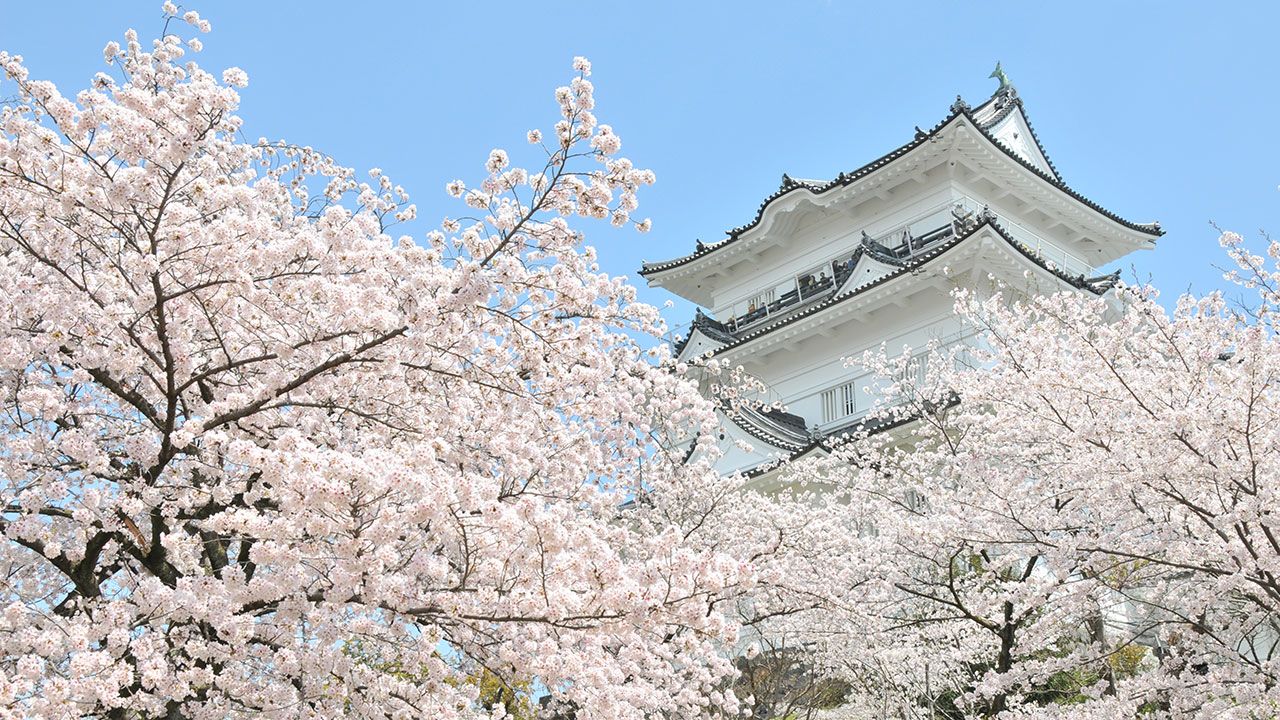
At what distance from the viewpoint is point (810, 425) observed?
23.6 meters

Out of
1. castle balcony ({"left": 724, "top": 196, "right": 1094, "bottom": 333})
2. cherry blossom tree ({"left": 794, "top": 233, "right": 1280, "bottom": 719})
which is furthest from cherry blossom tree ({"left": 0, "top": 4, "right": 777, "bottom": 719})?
castle balcony ({"left": 724, "top": 196, "right": 1094, "bottom": 333})

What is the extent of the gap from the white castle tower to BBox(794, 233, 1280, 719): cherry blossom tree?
25.1ft

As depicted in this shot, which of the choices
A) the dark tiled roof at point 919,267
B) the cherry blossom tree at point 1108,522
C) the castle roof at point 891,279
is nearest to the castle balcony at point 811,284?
the castle roof at point 891,279

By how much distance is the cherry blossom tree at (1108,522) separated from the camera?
686 centimetres

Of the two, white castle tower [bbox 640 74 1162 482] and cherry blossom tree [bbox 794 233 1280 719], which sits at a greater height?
white castle tower [bbox 640 74 1162 482]

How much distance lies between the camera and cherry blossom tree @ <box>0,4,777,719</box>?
4656mm

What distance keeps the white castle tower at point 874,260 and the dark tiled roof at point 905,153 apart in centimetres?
4

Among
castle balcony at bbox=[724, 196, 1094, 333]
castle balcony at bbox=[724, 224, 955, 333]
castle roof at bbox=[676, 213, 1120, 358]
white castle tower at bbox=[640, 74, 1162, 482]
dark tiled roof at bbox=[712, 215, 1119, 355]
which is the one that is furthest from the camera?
castle balcony at bbox=[724, 224, 955, 333]

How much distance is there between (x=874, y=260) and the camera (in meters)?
23.0

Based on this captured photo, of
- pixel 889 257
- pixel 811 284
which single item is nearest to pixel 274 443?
pixel 889 257

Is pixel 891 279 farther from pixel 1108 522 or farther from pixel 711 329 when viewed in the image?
pixel 1108 522

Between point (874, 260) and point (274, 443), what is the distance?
65.3 feet

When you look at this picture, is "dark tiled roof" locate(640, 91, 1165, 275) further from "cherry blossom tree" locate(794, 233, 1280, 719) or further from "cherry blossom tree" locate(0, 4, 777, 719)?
"cherry blossom tree" locate(0, 4, 777, 719)

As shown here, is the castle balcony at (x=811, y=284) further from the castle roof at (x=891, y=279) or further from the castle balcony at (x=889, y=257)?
the castle roof at (x=891, y=279)
